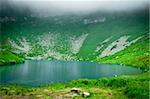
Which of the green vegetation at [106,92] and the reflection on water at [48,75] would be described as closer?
the green vegetation at [106,92]

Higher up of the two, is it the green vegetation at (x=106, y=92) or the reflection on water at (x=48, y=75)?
the reflection on water at (x=48, y=75)

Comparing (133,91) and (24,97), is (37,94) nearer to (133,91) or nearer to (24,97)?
(24,97)

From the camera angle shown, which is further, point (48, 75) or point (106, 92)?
point (48, 75)

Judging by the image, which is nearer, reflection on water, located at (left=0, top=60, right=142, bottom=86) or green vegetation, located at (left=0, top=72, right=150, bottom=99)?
green vegetation, located at (left=0, top=72, right=150, bottom=99)

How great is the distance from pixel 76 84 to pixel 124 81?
565 inches

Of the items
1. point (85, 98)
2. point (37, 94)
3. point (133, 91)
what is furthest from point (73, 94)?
point (133, 91)

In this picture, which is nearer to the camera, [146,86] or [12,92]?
[146,86]

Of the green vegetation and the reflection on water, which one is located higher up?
the reflection on water

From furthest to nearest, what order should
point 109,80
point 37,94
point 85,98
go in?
point 109,80 → point 37,94 → point 85,98

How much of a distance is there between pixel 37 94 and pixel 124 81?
24056 millimetres

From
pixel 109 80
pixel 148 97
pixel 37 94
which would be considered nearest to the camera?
pixel 148 97

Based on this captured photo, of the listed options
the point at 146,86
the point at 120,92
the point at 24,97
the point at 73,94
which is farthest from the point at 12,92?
the point at 146,86

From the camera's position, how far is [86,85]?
8556 cm

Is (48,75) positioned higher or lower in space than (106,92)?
higher
